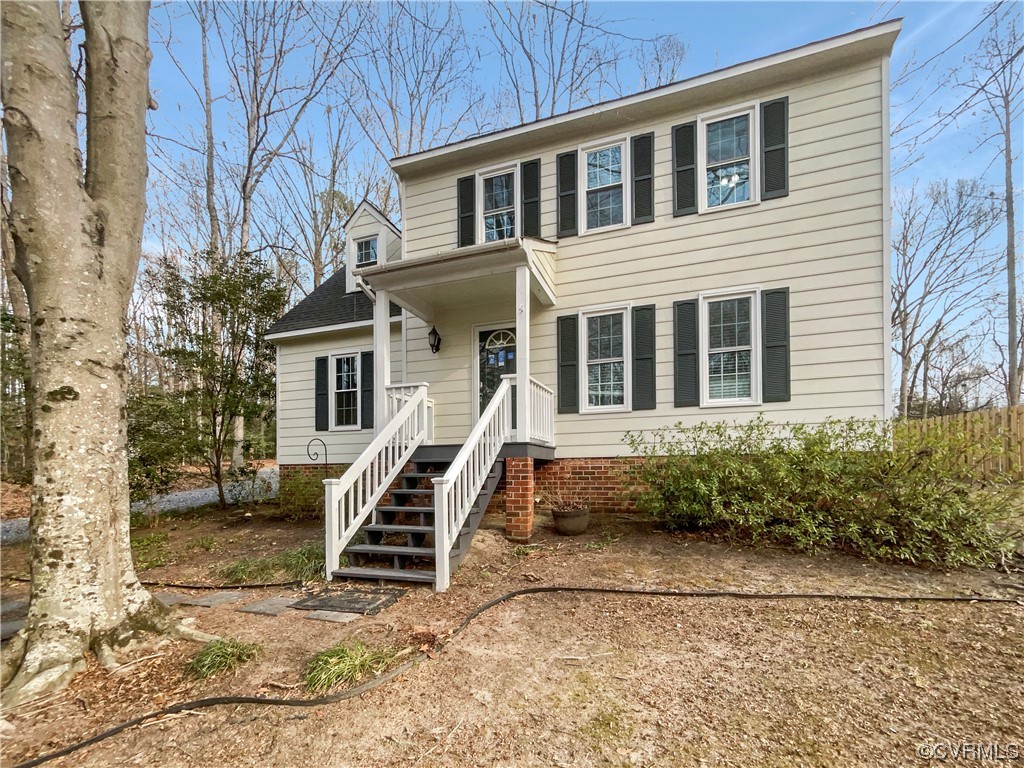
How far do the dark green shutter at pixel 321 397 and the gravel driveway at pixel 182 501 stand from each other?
1.73m

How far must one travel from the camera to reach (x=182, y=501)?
11016 millimetres

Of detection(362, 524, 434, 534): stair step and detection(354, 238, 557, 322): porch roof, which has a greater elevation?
detection(354, 238, 557, 322): porch roof

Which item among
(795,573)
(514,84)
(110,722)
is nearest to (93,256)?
(110,722)

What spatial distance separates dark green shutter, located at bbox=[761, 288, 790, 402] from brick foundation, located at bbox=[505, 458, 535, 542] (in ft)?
10.4

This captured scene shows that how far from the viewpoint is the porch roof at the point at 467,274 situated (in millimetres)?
5973

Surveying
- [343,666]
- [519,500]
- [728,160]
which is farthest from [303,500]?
[728,160]

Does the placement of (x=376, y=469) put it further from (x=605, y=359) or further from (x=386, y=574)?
(x=605, y=359)

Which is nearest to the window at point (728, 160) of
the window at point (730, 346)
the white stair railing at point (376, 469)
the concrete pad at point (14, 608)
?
the window at point (730, 346)

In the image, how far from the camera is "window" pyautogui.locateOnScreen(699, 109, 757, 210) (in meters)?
6.30

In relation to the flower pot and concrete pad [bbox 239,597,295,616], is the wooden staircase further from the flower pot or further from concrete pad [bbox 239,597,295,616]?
the flower pot

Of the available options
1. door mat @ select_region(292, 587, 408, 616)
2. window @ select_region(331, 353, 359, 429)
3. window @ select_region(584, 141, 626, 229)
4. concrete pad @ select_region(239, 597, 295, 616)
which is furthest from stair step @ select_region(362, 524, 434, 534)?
window @ select_region(584, 141, 626, 229)

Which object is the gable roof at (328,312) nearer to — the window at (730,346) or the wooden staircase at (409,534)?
the wooden staircase at (409,534)

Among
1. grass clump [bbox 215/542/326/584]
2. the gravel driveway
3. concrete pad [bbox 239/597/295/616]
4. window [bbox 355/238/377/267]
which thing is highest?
window [bbox 355/238/377/267]

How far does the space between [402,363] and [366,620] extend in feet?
16.6
